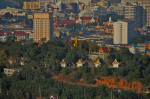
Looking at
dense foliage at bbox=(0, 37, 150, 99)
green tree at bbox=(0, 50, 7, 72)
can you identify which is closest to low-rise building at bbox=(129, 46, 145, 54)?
dense foliage at bbox=(0, 37, 150, 99)

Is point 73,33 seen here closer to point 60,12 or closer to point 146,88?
point 60,12

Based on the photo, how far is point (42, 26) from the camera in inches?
1613

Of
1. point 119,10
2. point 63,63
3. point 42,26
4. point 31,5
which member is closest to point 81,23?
point 119,10

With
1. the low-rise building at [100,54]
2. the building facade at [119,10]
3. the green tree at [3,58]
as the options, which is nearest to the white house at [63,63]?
the low-rise building at [100,54]

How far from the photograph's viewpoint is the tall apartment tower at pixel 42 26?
134 feet

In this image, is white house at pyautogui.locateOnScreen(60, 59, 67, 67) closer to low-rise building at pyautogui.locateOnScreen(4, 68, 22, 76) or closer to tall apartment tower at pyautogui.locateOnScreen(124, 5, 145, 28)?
low-rise building at pyautogui.locateOnScreen(4, 68, 22, 76)

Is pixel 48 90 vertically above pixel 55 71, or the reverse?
pixel 55 71

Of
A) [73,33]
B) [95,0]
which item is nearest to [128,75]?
[73,33]

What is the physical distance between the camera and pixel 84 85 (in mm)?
23500

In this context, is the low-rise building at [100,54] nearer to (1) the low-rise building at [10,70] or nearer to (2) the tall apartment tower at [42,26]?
(1) the low-rise building at [10,70]

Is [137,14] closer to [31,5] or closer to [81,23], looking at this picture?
[81,23]

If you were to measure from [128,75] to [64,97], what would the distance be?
405cm

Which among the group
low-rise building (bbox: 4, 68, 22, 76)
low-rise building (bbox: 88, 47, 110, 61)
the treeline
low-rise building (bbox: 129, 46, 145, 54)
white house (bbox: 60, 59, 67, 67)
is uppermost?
low-rise building (bbox: 88, 47, 110, 61)

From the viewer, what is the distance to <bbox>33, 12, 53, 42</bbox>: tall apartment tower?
134ft
